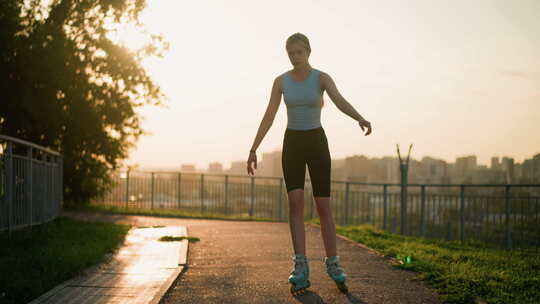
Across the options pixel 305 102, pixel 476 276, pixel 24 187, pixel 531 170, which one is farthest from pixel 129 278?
pixel 531 170

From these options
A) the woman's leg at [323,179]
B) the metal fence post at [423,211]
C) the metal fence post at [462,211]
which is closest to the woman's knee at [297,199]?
the woman's leg at [323,179]

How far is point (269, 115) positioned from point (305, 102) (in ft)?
1.36

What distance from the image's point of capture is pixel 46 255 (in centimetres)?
627

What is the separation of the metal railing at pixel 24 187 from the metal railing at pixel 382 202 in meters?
5.49

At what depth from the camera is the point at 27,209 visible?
905 cm

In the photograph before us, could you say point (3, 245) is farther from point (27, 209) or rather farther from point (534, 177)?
point (534, 177)

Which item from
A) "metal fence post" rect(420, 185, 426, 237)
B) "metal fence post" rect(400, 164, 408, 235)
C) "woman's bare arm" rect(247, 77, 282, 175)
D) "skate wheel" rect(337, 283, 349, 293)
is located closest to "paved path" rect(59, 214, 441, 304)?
"skate wheel" rect(337, 283, 349, 293)

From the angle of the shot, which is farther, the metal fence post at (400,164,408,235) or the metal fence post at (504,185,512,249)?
the metal fence post at (400,164,408,235)

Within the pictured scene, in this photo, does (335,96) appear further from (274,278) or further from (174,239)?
(174,239)

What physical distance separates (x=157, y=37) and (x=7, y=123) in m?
5.48

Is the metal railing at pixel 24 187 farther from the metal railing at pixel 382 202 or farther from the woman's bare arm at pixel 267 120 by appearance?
the metal railing at pixel 382 202

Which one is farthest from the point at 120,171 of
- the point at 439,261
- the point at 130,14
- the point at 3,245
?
the point at 439,261

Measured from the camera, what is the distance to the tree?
47.1 feet

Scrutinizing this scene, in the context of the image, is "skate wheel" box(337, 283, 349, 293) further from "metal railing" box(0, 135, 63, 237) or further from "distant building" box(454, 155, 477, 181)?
"distant building" box(454, 155, 477, 181)
